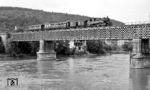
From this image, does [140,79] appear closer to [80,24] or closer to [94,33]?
[94,33]

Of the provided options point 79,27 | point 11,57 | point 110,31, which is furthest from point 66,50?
point 110,31

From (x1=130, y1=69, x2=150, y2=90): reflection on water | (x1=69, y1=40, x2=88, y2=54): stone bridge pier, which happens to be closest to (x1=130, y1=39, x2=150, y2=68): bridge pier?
(x1=130, y1=69, x2=150, y2=90): reflection on water

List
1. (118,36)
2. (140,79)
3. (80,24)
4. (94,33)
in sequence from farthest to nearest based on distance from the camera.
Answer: (80,24)
(94,33)
(118,36)
(140,79)

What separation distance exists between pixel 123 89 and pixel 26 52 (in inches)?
2989

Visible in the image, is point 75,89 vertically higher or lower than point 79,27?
lower

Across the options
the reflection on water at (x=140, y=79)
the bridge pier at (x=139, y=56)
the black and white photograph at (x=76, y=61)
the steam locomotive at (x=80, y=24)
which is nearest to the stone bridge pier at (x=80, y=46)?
the black and white photograph at (x=76, y=61)

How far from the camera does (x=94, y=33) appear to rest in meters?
65.5

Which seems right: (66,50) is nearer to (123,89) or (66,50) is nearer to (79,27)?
(79,27)

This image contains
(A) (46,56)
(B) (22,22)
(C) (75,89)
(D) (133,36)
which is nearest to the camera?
(C) (75,89)

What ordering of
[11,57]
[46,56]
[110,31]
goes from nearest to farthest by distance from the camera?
[110,31] → [46,56] → [11,57]

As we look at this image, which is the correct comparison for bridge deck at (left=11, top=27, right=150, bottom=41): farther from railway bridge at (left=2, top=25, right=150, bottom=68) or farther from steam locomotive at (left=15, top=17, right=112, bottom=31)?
steam locomotive at (left=15, top=17, right=112, bottom=31)

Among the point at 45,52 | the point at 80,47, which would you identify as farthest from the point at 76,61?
the point at 80,47

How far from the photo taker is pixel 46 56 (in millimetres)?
86250

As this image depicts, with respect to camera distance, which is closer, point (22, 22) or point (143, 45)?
point (143, 45)
